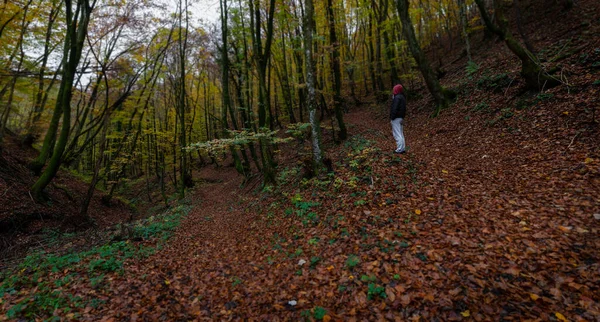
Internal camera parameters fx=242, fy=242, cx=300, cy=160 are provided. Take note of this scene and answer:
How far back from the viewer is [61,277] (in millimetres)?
4980

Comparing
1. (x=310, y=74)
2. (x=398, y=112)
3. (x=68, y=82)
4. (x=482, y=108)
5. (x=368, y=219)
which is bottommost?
(x=368, y=219)

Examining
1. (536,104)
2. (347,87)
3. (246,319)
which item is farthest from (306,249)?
(347,87)

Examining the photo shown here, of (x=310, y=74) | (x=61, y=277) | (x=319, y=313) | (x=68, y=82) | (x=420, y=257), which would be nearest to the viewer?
(x=319, y=313)

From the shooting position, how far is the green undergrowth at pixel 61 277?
3926 mm

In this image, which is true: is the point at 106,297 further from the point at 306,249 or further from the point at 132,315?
the point at 306,249

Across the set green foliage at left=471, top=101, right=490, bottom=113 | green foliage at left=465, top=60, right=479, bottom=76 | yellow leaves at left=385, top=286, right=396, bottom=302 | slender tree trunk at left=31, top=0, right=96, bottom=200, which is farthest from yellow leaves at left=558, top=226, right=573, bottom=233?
slender tree trunk at left=31, top=0, right=96, bottom=200

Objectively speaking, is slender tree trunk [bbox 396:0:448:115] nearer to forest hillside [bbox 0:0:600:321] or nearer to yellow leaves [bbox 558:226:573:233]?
forest hillside [bbox 0:0:600:321]

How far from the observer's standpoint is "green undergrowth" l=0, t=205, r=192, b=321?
3.93 metres

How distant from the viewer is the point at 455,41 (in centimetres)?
2388

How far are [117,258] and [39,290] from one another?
1.52 metres

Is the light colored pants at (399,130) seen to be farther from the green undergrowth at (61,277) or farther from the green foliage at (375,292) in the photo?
the green undergrowth at (61,277)

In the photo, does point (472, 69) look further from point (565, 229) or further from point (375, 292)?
point (375, 292)

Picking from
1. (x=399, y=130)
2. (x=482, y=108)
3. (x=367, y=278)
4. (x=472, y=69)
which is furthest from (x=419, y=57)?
(x=367, y=278)

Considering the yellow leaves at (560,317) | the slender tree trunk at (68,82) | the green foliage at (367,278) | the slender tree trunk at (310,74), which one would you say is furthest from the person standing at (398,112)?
the slender tree trunk at (68,82)
